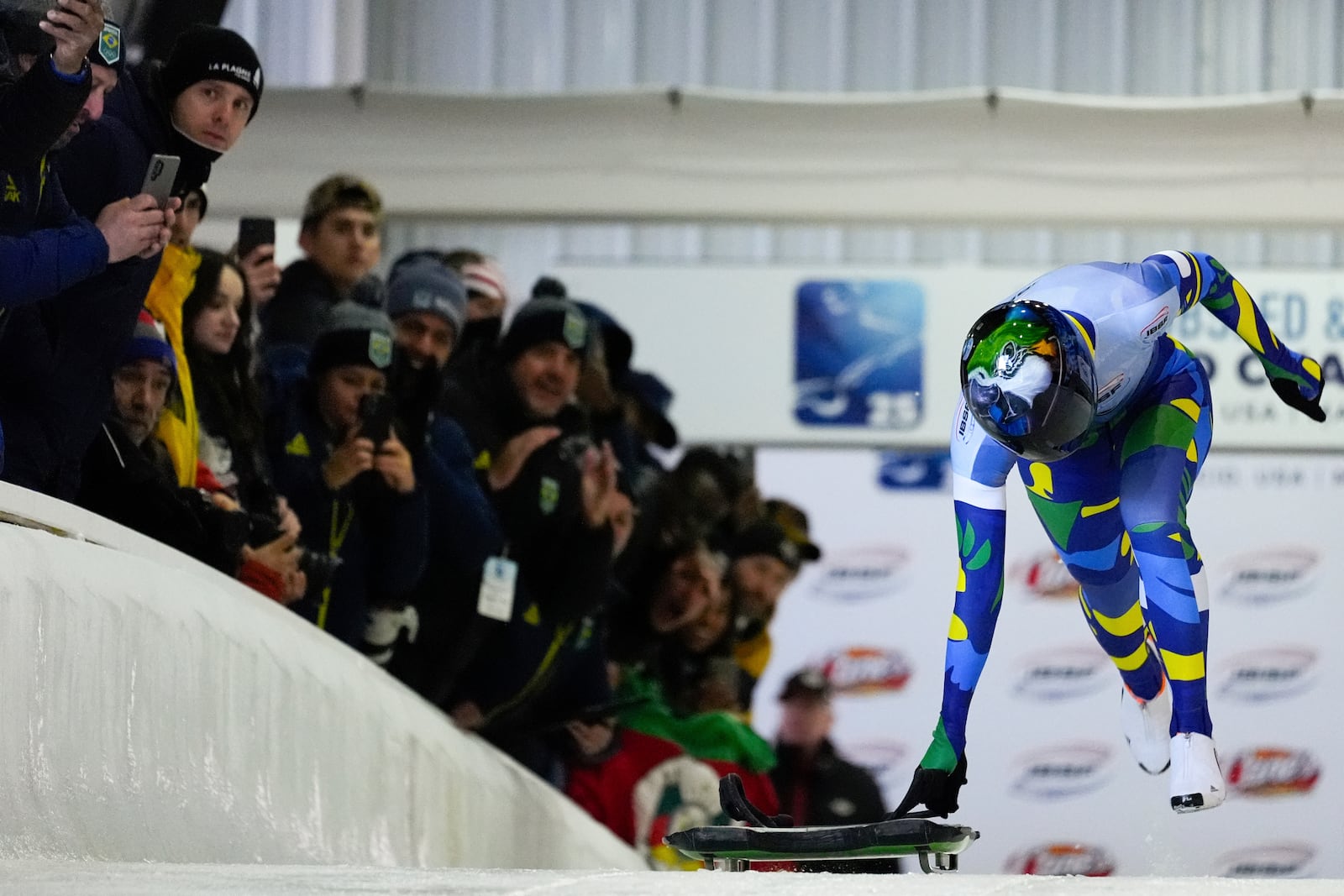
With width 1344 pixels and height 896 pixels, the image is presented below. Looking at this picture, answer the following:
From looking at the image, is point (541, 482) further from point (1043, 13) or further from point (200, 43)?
point (1043, 13)

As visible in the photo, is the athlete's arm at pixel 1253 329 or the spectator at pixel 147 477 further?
the spectator at pixel 147 477

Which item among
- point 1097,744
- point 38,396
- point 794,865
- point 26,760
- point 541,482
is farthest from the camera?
point 1097,744

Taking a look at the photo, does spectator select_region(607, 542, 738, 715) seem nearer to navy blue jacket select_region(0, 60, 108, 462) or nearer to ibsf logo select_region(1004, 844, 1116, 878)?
ibsf logo select_region(1004, 844, 1116, 878)

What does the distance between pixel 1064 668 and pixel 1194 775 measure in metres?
5.34

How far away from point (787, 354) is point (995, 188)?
1.39 meters

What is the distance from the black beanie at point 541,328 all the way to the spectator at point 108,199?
6.45 ft

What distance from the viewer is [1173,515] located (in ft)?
14.4

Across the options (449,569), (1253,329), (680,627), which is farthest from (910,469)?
(1253,329)

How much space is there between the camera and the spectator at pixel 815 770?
886 cm

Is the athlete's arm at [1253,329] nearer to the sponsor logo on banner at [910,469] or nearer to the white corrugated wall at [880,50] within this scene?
the sponsor logo on banner at [910,469]

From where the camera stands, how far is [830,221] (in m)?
9.85

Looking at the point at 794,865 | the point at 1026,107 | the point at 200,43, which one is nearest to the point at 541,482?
the point at 794,865

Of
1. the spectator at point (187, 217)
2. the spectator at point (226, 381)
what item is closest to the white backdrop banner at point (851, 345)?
the spectator at point (226, 381)

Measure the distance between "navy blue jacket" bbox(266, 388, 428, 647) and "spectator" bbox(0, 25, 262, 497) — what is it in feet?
3.83
